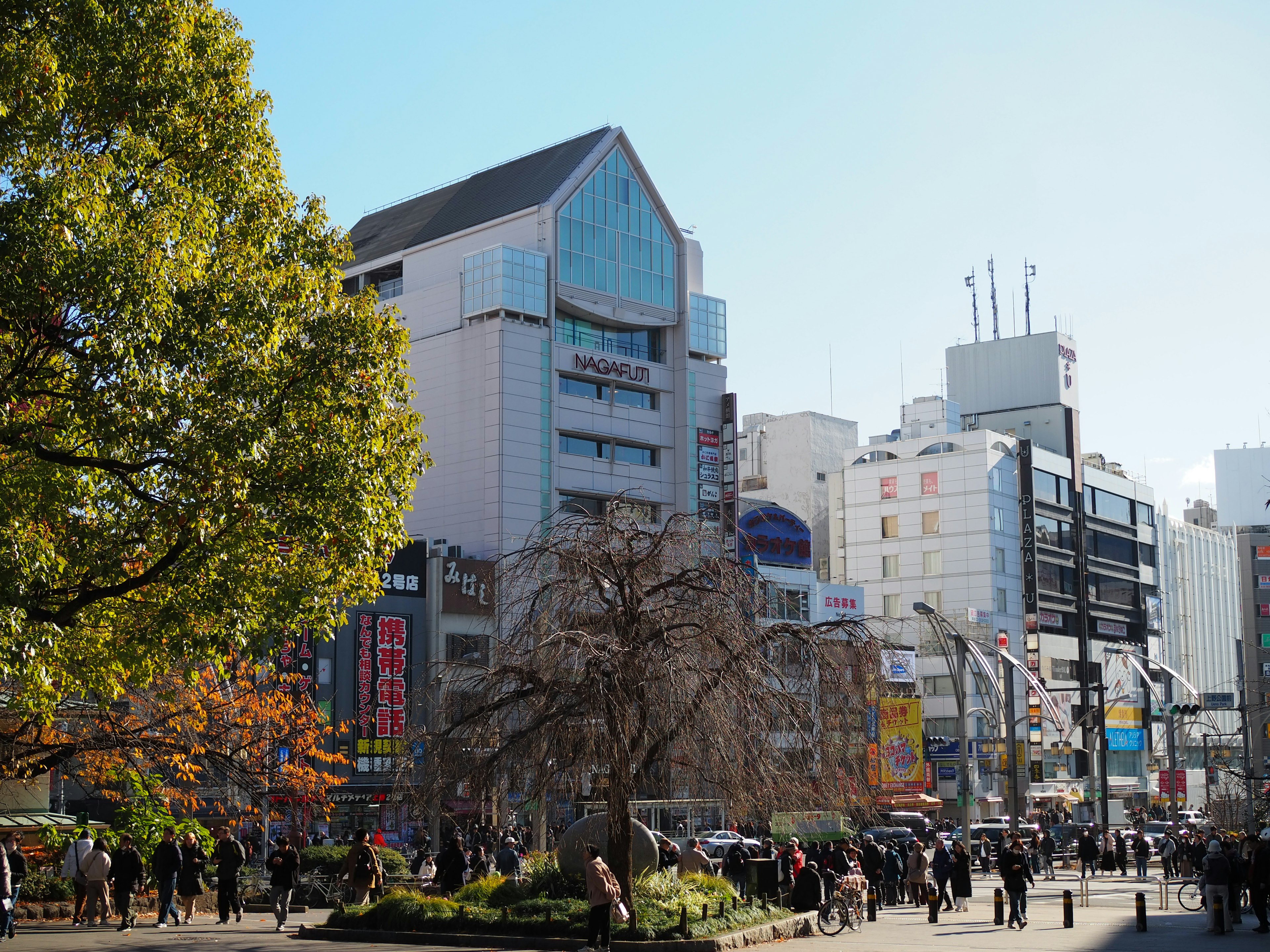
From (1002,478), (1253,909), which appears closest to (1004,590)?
(1002,478)

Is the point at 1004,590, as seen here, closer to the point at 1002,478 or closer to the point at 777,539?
the point at 1002,478

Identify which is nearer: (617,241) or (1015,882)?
(1015,882)

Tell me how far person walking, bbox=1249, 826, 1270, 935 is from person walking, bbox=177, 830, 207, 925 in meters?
19.1

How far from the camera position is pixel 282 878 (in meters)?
25.1

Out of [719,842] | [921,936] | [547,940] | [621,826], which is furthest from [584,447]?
[547,940]

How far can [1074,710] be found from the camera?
104 meters

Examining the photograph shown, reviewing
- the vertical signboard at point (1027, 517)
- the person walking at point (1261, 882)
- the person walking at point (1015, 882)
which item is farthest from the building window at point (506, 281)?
the person walking at point (1261, 882)

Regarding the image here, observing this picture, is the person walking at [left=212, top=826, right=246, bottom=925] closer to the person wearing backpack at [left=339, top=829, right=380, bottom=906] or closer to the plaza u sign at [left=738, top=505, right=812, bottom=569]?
the person wearing backpack at [left=339, top=829, right=380, bottom=906]

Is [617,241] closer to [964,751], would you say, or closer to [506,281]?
[506,281]

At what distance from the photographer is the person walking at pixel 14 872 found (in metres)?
21.4

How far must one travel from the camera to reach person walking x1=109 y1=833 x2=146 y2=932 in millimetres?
24281

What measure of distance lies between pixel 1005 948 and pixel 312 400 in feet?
46.1

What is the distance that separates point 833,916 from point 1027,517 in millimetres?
81709

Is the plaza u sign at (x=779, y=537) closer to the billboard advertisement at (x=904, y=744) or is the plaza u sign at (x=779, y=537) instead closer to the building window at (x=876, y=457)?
the billboard advertisement at (x=904, y=744)
